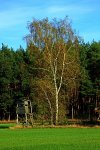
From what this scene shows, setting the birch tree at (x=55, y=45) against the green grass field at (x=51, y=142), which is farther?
the birch tree at (x=55, y=45)

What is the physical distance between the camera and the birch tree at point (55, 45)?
57.9 meters

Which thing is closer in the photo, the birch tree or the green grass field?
the green grass field

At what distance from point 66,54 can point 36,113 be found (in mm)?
8691

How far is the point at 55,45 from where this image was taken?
58.5 metres

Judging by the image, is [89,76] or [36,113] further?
[89,76]

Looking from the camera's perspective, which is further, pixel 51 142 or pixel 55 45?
pixel 55 45

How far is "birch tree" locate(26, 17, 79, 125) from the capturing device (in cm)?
5791

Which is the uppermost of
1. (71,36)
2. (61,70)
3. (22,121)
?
(71,36)

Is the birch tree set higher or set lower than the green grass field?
higher

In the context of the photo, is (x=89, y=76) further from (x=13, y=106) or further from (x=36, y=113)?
(x=36, y=113)

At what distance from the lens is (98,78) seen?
7838 centimetres

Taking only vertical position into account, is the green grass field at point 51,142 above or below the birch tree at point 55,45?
below

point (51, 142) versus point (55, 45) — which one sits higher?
point (55, 45)

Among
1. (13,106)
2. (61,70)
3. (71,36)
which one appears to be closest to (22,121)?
(61,70)
